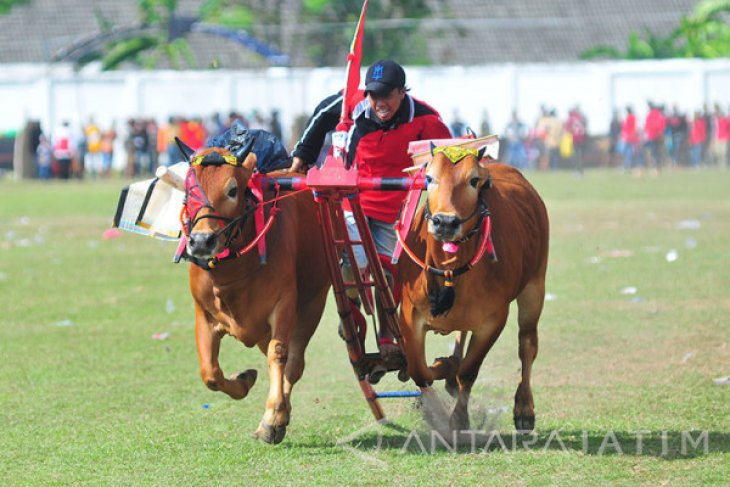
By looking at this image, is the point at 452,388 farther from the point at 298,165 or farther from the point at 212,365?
the point at 298,165

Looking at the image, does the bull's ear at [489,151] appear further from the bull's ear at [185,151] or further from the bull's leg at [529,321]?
the bull's ear at [185,151]

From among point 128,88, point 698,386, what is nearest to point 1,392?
point 698,386

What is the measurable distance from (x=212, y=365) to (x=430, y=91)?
131 feet

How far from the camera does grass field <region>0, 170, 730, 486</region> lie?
772 centimetres

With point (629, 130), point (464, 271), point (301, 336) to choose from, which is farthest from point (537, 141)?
point (464, 271)

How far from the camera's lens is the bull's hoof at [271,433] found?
26.6ft

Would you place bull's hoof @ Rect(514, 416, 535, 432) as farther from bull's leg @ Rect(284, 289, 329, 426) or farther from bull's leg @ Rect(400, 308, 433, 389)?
bull's leg @ Rect(284, 289, 329, 426)

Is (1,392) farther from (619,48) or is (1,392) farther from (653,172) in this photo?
(619,48)

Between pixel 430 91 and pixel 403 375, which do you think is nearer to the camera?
pixel 403 375

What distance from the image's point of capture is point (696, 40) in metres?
50.8

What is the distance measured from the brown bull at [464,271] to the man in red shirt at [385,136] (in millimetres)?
448

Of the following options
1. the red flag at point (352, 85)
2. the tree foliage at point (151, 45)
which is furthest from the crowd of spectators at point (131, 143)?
the red flag at point (352, 85)

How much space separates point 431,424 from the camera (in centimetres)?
884

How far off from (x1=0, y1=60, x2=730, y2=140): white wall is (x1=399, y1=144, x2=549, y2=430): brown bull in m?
38.9
